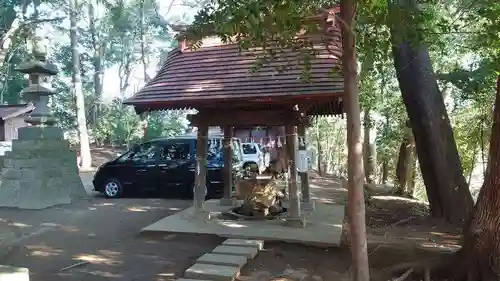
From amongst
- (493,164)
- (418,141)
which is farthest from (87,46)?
(493,164)

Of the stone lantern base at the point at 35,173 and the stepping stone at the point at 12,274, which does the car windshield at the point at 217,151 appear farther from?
the stepping stone at the point at 12,274

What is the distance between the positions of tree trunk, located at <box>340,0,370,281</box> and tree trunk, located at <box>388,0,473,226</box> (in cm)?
448

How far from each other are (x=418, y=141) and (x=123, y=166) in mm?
7258

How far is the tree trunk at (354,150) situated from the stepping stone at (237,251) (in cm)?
234

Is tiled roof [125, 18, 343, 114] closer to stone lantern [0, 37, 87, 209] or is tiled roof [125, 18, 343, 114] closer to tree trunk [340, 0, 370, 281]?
tree trunk [340, 0, 370, 281]

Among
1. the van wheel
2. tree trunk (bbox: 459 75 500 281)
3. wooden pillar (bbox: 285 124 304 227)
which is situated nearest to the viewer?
tree trunk (bbox: 459 75 500 281)

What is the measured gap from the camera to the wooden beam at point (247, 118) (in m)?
7.16

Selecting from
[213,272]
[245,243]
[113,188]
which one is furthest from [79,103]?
[213,272]

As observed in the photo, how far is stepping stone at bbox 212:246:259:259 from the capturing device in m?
5.71

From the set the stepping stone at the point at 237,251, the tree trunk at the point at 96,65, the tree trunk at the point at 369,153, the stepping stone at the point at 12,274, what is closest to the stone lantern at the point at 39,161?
the stepping stone at the point at 237,251

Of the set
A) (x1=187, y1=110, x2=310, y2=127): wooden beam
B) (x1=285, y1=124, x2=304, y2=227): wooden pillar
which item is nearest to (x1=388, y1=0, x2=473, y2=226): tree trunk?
(x1=187, y1=110, x2=310, y2=127): wooden beam

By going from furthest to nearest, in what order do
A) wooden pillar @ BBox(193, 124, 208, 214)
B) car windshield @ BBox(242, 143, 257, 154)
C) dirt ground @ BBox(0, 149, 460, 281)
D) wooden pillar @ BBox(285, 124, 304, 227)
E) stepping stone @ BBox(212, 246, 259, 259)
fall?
car windshield @ BBox(242, 143, 257, 154)
wooden pillar @ BBox(193, 124, 208, 214)
wooden pillar @ BBox(285, 124, 304, 227)
stepping stone @ BBox(212, 246, 259, 259)
dirt ground @ BBox(0, 149, 460, 281)

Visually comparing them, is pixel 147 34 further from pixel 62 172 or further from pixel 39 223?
pixel 39 223

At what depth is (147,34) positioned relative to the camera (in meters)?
32.0
